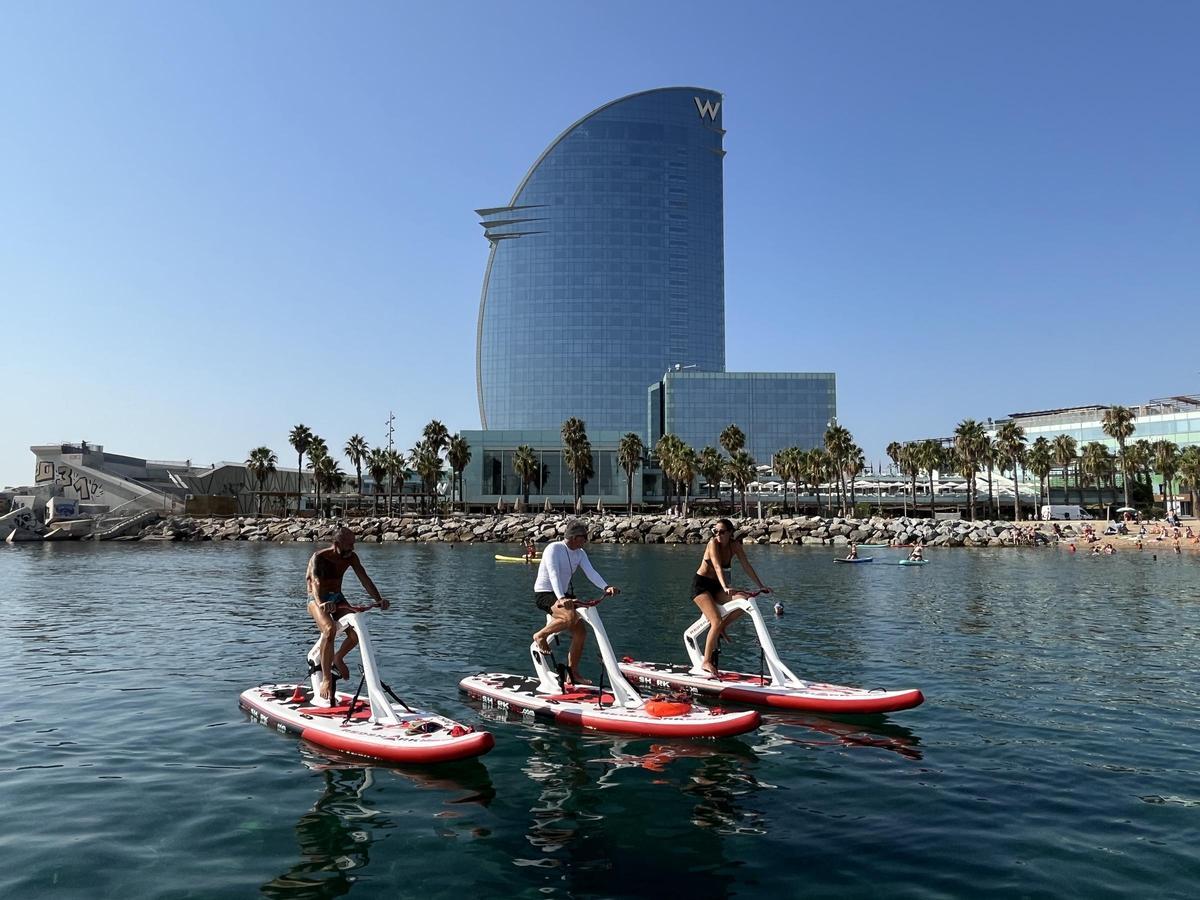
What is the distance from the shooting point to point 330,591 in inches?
472

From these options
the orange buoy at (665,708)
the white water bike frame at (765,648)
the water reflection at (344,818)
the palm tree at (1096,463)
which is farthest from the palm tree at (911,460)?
the water reflection at (344,818)

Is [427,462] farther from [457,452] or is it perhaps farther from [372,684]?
[372,684]

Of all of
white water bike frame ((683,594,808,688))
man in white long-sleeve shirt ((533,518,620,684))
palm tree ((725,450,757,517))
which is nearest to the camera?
man in white long-sleeve shirt ((533,518,620,684))

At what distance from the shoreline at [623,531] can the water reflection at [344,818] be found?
245 ft

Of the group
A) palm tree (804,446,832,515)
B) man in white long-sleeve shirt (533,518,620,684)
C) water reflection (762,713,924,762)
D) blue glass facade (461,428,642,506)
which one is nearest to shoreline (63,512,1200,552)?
palm tree (804,446,832,515)

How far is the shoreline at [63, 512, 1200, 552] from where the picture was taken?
8175 centimetres

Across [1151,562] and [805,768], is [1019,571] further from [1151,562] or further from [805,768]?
[805,768]

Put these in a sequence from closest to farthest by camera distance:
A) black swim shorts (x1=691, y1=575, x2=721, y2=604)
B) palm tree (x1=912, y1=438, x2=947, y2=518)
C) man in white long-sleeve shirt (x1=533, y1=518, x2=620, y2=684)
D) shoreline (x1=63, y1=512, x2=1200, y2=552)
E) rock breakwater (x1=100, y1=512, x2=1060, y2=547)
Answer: man in white long-sleeve shirt (x1=533, y1=518, x2=620, y2=684) → black swim shorts (x1=691, y1=575, x2=721, y2=604) → shoreline (x1=63, y1=512, x2=1200, y2=552) → rock breakwater (x1=100, y1=512, x2=1060, y2=547) → palm tree (x1=912, y1=438, x2=947, y2=518)

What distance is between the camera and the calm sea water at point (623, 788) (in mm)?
7285

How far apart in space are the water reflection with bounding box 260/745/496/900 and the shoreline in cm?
7474

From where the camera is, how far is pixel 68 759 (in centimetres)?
1085

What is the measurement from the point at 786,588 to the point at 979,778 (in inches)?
1090

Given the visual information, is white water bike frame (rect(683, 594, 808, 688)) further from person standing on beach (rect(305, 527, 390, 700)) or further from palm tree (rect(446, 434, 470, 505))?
palm tree (rect(446, 434, 470, 505))

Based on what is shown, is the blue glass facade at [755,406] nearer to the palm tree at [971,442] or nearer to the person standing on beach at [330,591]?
the palm tree at [971,442]
